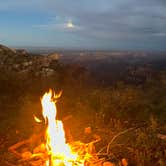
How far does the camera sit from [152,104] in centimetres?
1017

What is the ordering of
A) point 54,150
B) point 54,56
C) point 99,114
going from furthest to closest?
point 54,56 → point 99,114 → point 54,150

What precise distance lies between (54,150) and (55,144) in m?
0.11

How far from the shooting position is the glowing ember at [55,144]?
5.76 m

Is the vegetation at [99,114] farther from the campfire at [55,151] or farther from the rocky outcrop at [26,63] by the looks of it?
the rocky outcrop at [26,63]

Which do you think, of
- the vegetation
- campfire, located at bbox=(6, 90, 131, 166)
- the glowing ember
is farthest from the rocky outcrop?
the glowing ember

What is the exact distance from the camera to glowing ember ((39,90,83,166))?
576 centimetres

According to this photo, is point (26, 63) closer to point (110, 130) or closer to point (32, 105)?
point (32, 105)

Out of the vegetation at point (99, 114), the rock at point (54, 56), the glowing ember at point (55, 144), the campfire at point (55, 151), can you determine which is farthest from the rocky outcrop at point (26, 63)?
the glowing ember at point (55, 144)

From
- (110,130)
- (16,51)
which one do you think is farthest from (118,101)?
(16,51)

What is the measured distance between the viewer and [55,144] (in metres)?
5.87

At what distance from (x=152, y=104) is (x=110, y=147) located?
375 cm

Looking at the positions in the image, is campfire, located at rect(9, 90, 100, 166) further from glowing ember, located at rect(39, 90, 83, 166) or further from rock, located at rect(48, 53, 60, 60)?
rock, located at rect(48, 53, 60, 60)

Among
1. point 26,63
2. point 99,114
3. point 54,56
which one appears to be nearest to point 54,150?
point 99,114

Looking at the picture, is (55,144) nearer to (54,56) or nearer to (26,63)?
(26,63)
